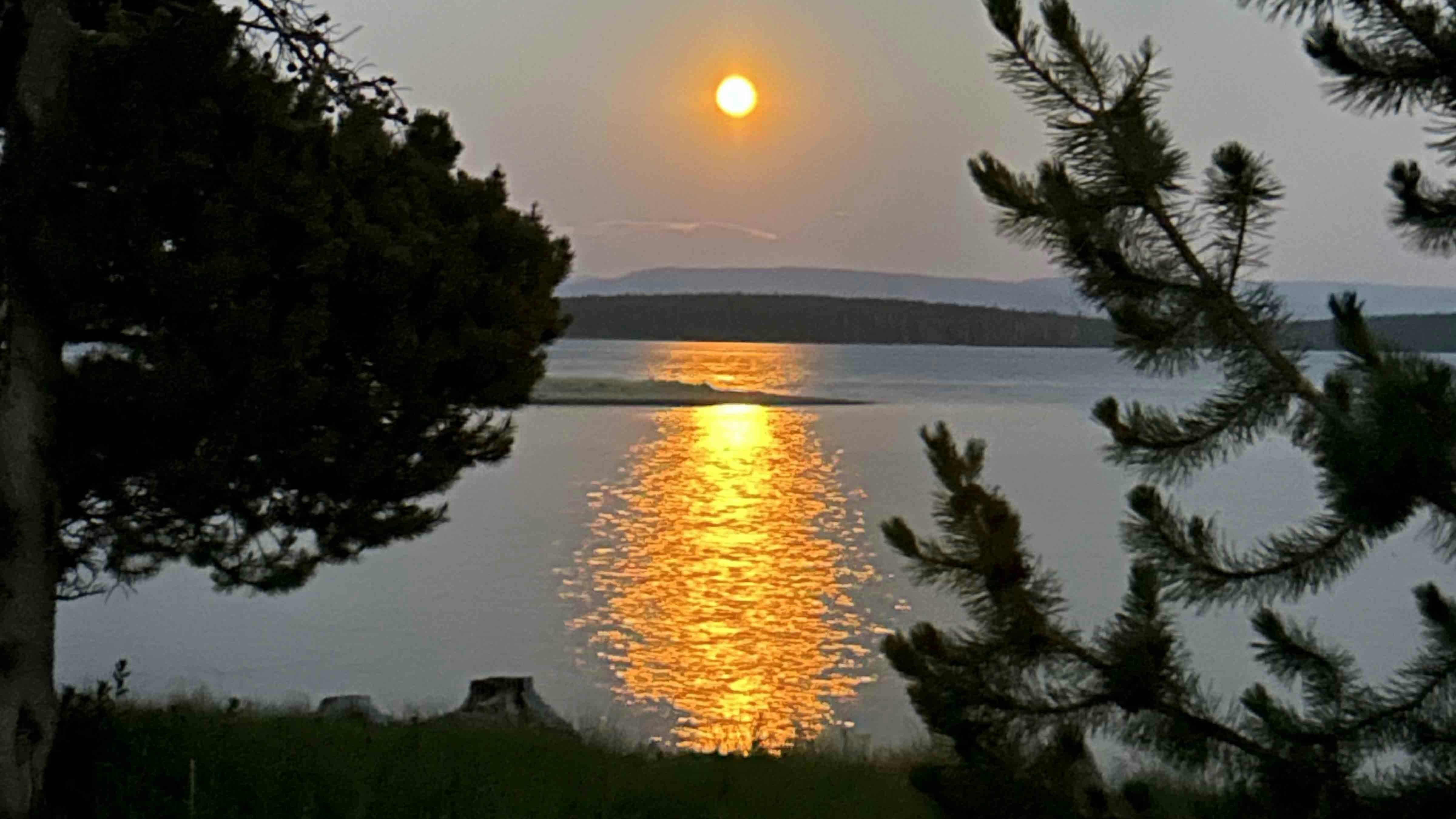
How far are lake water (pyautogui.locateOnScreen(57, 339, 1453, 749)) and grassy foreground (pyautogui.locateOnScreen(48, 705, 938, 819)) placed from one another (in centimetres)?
170

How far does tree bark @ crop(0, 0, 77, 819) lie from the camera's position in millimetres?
5469

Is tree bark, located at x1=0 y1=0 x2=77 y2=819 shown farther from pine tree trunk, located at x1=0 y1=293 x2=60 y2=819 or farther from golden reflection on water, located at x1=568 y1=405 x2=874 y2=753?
golden reflection on water, located at x1=568 y1=405 x2=874 y2=753

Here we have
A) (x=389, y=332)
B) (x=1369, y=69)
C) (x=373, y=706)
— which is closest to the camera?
(x=1369, y=69)

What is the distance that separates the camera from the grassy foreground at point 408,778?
6.31 metres

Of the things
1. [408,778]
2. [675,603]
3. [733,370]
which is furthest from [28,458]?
[733,370]

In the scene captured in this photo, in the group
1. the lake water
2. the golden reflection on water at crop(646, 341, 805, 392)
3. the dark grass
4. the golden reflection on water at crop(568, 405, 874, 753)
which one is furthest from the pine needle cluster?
the golden reflection on water at crop(646, 341, 805, 392)

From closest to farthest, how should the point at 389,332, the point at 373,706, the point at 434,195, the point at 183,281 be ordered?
the point at 183,281 → the point at 389,332 → the point at 434,195 → the point at 373,706

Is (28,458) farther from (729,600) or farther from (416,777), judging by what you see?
(729,600)

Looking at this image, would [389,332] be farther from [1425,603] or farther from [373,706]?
[373,706]

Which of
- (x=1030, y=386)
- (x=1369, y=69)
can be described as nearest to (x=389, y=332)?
(x=1369, y=69)

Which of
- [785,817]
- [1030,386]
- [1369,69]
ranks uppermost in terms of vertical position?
[1030,386]

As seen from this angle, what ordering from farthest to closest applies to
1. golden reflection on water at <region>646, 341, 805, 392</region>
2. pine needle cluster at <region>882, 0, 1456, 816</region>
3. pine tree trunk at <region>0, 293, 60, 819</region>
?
golden reflection on water at <region>646, 341, 805, 392</region>
pine tree trunk at <region>0, 293, 60, 819</region>
pine needle cluster at <region>882, 0, 1456, 816</region>

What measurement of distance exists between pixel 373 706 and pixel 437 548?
11.0 metres

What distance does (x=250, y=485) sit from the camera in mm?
5746
